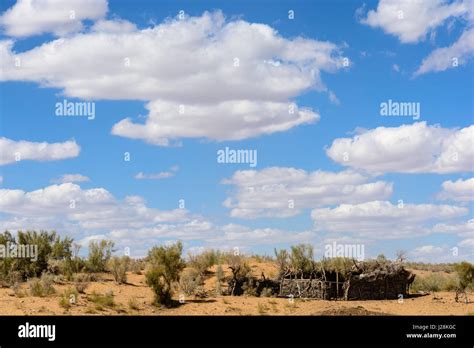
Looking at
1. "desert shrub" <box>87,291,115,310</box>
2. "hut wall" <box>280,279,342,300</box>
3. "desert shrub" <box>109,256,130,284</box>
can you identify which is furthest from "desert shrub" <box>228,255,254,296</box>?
"desert shrub" <box>87,291,115,310</box>

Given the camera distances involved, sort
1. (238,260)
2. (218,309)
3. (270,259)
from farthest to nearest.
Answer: (270,259), (238,260), (218,309)

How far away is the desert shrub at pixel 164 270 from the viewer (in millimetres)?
27578

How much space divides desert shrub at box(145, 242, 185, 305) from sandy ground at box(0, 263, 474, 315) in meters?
0.69

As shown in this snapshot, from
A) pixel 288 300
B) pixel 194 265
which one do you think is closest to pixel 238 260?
pixel 194 265

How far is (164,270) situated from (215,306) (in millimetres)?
4040

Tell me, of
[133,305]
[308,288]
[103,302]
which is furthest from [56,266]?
[308,288]

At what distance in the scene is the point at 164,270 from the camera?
30.3 m

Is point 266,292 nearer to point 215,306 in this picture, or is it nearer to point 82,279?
point 215,306

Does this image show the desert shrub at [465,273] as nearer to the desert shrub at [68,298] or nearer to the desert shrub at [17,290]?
the desert shrub at [68,298]

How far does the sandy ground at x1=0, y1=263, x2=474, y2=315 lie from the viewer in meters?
24.9

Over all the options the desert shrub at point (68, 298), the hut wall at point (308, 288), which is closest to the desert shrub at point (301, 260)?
the hut wall at point (308, 288)
